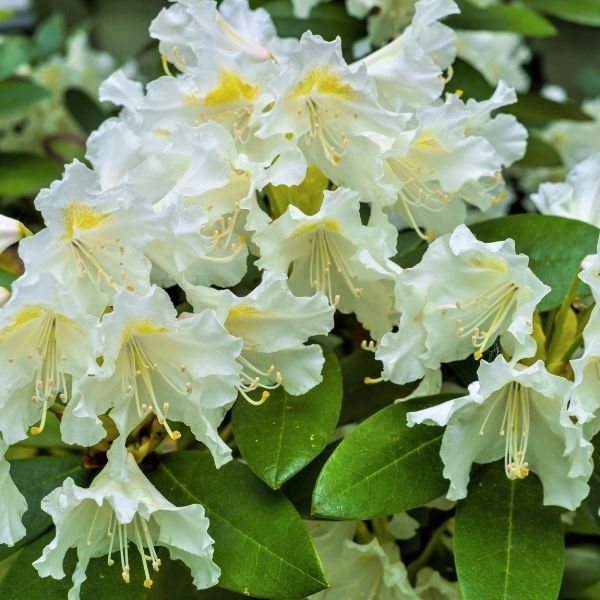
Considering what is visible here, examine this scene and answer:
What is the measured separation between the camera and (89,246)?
0.76m

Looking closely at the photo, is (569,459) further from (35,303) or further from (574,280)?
Result: (35,303)

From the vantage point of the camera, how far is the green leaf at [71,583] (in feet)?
2.66

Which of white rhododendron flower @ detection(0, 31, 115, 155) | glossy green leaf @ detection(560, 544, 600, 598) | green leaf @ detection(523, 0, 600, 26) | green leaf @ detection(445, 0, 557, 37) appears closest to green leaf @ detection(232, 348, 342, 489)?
glossy green leaf @ detection(560, 544, 600, 598)

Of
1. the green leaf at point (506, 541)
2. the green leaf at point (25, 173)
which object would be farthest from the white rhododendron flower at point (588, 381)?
the green leaf at point (25, 173)

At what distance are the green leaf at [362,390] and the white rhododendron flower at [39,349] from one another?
0.36 m

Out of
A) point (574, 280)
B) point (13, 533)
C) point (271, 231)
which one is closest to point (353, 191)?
Answer: point (271, 231)

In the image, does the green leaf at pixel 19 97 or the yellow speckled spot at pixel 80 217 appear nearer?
the yellow speckled spot at pixel 80 217

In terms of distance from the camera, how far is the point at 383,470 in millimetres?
817

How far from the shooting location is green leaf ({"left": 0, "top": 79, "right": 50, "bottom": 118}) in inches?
59.8

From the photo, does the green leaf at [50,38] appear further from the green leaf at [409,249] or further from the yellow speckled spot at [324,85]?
the yellow speckled spot at [324,85]

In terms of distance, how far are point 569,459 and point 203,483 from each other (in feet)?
1.01

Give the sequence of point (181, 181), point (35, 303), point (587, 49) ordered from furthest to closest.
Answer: point (587, 49) < point (181, 181) < point (35, 303)

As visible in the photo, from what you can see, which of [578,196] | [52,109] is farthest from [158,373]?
[52,109]

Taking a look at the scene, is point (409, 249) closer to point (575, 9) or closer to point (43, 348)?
point (43, 348)
